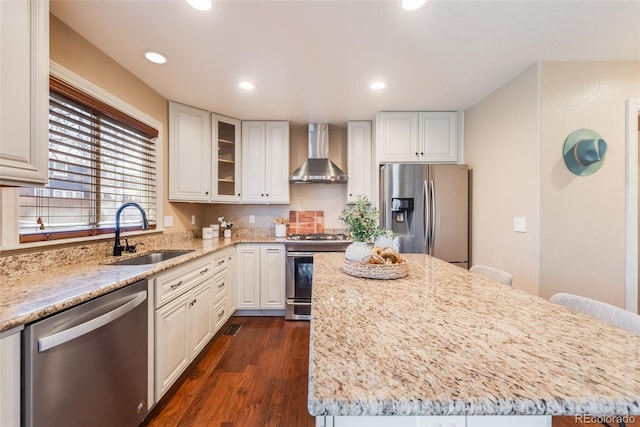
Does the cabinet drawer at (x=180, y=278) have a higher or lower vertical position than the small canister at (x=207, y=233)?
lower

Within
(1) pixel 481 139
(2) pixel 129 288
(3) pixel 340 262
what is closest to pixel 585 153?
(1) pixel 481 139

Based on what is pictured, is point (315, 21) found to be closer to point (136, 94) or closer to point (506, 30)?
point (506, 30)

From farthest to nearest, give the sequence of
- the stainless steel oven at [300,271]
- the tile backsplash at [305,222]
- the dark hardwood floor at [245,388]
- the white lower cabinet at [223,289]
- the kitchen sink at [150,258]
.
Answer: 1. the tile backsplash at [305,222]
2. the stainless steel oven at [300,271]
3. the white lower cabinet at [223,289]
4. the kitchen sink at [150,258]
5. the dark hardwood floor at [245,388]

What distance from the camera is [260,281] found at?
10.0ft

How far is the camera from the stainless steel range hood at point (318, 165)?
3229 millimetres

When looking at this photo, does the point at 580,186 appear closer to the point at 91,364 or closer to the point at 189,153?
the point at 91,364

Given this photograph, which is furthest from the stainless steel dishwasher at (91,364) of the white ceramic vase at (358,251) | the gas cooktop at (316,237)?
the gas cooktop at (316,237)

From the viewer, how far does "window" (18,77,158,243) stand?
1.50 metres

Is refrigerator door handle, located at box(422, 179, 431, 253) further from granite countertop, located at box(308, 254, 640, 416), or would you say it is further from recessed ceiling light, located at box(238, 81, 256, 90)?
recessed ceiling light, located at box(238, 81, 256, 90)

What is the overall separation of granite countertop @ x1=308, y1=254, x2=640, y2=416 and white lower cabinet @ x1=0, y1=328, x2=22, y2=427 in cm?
100

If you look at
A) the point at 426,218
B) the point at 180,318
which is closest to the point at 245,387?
the point at 180,318

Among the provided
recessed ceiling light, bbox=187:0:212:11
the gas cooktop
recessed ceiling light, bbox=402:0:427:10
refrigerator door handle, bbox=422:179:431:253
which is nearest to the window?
recessed ceiling light, bbox=187:0:212:11

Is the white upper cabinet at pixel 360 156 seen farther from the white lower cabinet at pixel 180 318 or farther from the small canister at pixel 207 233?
the white lower cabinet at pixel 180 318

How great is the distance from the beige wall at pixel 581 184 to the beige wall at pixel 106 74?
10.8ft
